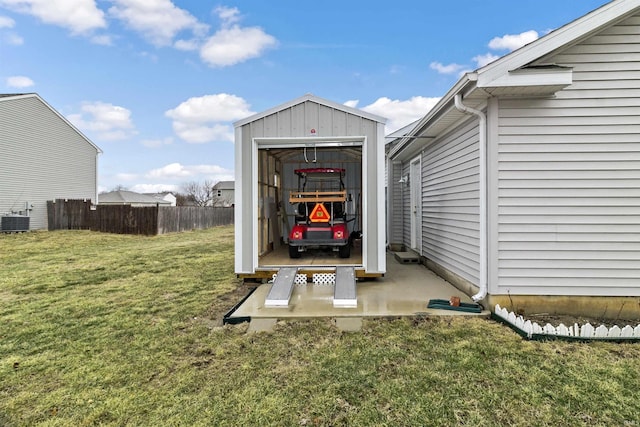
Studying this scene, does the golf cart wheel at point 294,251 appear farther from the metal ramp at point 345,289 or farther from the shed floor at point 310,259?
the metal ramp at point 345,289

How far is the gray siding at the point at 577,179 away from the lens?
4.30m

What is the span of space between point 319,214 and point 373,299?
2.96m

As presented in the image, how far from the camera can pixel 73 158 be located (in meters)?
19.5

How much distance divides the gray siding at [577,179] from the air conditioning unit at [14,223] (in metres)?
20.1

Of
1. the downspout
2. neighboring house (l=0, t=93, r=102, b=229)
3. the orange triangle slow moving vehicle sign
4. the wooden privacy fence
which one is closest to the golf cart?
the orange triangle slow moving vehicle sign

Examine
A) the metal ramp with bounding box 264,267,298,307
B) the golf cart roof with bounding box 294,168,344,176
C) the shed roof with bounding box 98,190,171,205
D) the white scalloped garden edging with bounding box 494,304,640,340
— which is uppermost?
the shed roof with bounding box 98,190,171,205

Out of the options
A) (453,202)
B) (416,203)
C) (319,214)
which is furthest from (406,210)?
(453,202)

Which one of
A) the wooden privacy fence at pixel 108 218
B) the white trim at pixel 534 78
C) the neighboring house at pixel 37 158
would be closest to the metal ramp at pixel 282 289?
the white trim at pixel 534 78

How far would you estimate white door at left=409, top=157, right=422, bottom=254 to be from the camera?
27.7 ft

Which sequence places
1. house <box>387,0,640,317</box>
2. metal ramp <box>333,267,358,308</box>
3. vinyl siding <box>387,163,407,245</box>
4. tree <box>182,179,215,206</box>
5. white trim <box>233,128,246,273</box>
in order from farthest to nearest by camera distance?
tree <box>182,179,215,206</box>
vinyl siding <box>387,163,407,245</box>
white trim <box>233,128,246,273</box>
metal ramp <box>333,267,358,308</box>
house <box>387,0,640,317</box>

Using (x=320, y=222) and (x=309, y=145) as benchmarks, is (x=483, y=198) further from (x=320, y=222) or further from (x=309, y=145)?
(x=320, y=222)

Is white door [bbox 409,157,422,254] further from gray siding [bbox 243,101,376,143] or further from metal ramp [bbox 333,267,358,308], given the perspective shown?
metal ramp [bbox 333,267,358,308]

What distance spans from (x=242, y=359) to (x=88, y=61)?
15.0 metres

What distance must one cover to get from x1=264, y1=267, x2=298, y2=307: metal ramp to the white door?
391 centimetres
